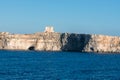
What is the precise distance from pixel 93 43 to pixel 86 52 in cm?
687

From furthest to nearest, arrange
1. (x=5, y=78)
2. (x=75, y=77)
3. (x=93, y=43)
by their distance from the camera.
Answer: (x=93, y=43)
(x=75, y=77)
(x=5, y=78)

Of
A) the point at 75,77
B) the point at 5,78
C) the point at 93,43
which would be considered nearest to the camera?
the point at 5,78

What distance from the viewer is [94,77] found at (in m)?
65.8

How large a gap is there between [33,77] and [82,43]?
135 meters

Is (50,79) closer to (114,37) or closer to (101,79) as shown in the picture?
(101,79)

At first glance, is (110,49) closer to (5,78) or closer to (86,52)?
(86,52)

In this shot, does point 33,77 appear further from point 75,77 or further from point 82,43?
point 82,43

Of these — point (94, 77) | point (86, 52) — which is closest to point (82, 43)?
point (86, 52)

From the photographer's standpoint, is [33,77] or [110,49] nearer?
[33,77]

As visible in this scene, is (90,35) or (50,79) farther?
(90,35)

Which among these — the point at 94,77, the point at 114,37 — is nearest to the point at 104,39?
the point at 114,37

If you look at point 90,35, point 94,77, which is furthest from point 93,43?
point 94,77

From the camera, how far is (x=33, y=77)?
63.8 metres

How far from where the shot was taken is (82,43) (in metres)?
199
